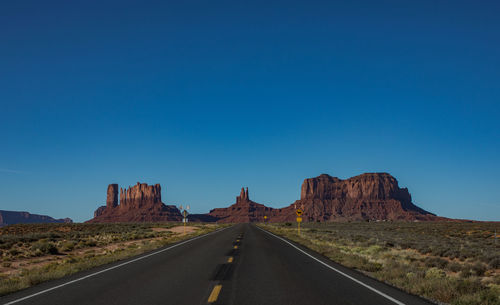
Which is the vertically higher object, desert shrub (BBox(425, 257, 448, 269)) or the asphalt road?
the asphalt road

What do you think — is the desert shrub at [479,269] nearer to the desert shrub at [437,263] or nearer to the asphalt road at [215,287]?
the desert shrub at [437,263]

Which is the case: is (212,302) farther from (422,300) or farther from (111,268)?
(111,268)

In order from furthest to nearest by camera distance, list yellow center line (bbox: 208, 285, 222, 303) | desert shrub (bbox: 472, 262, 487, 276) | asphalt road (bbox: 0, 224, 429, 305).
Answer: desert shrub (bbox: 472, 262, 487, 276) → asphalt road (bbox: 0, 224, 429, 305) → yellow center line (bbox: 208, 285, 222, 303)

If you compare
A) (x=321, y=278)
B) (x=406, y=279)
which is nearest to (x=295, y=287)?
(x=321, y=278)

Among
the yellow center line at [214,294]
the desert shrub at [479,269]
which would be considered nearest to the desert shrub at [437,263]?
the desert shrub at [479,269]

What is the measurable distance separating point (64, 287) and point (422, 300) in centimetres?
858

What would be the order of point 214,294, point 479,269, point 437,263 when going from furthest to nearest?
point 437,263 → point 479,269 → point 214,294

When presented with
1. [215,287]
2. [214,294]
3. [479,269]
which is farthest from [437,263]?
[214,294]

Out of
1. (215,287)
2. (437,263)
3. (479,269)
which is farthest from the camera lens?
(437,263)

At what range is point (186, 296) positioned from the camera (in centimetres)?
743

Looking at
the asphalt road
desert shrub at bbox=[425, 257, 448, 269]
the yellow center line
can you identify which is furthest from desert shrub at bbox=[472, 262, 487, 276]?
the yellow center line

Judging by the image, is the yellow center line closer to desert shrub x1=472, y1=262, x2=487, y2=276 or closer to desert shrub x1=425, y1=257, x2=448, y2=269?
desert shrub x1=472, y1=262, x2=487, y2=276

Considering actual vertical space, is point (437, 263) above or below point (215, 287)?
below

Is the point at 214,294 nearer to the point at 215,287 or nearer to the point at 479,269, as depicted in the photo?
the point at 215,287
